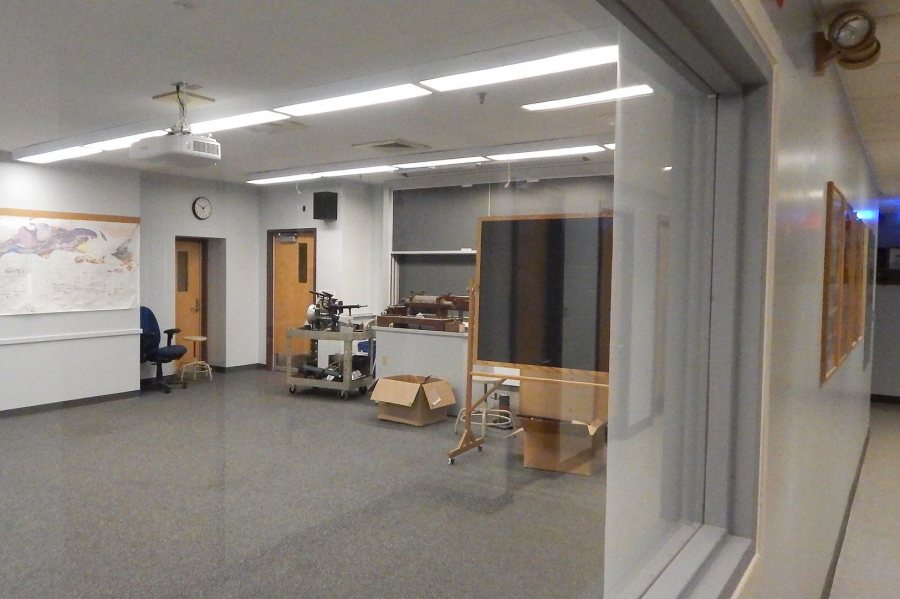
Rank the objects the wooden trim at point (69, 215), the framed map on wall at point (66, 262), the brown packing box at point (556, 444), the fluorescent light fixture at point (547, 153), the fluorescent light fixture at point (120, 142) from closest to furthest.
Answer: the brown packing box at point (556, 444) → the fluorescent light fixture at point (120, 142) → the fluorescent light fixture at point (547, 153) → the framed map on wall at point (66, 262) → the wooden trim at point (69, 215)

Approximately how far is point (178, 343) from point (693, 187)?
7606 millimetres

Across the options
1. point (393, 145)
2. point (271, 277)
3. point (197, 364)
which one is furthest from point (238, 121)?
point (197, 364)

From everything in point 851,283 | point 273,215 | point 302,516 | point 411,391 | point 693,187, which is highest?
point 273,215

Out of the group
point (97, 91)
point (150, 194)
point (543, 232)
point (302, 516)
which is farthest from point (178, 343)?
point (543, 232)

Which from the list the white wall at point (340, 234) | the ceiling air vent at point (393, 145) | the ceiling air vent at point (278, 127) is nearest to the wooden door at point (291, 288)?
the white wall at point (340, 234)

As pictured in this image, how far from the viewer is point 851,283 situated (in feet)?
10.7

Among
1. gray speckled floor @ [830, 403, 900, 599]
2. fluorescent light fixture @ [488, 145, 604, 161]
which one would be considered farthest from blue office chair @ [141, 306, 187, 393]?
gray speckled floor @ [830, 403, 900, 599]

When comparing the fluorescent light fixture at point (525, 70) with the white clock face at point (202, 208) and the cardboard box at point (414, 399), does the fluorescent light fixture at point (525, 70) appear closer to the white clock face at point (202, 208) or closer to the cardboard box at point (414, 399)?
the cardboard box at point (414, 399)

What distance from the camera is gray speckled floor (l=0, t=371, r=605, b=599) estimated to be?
9.09 feet

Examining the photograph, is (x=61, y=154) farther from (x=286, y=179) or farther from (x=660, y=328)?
(x=660, y=328)

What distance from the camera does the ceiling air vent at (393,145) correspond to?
5340 millimetres

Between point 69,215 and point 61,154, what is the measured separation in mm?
818

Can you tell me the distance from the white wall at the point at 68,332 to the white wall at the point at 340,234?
1677 mm

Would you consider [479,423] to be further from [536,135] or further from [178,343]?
[178,343]
